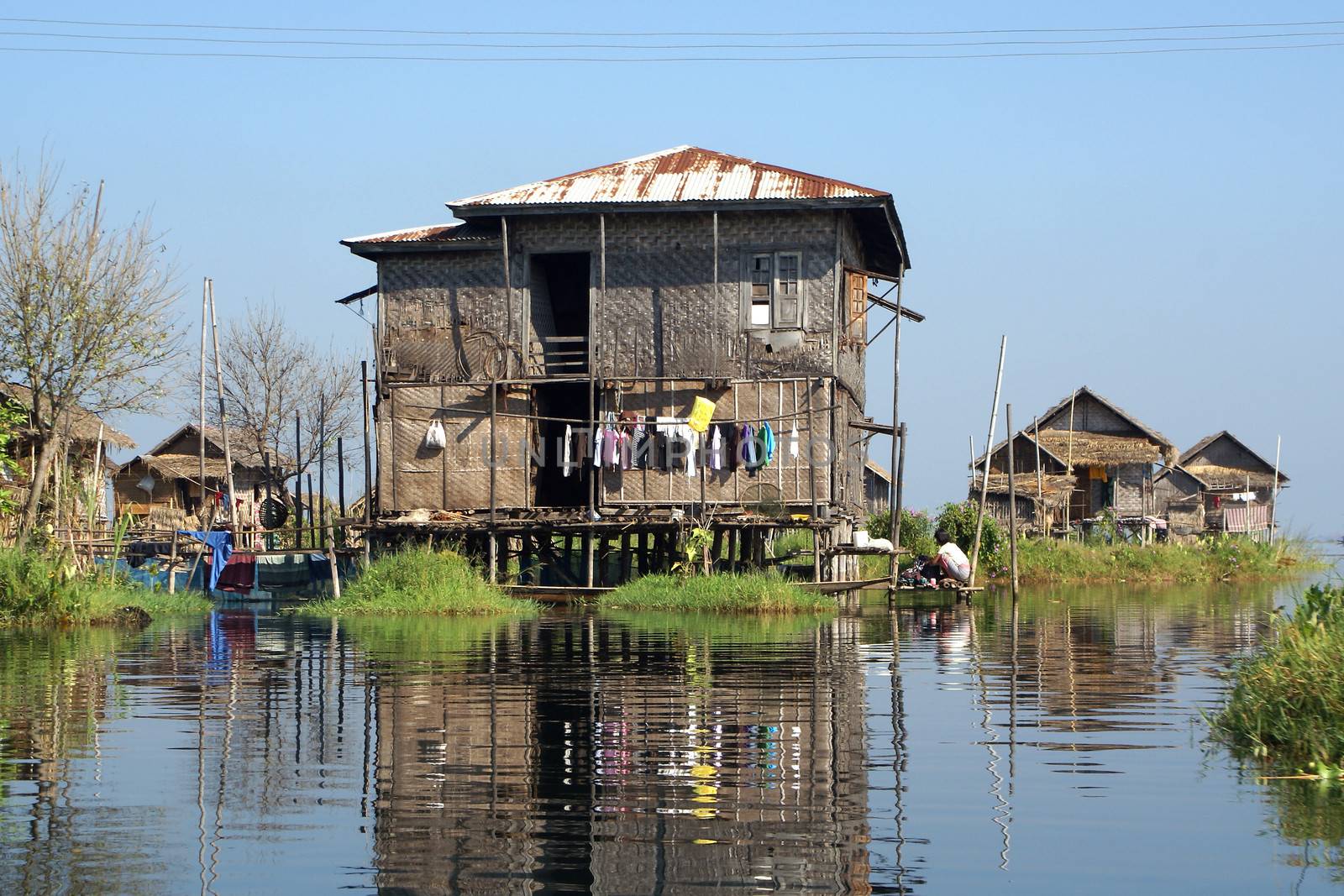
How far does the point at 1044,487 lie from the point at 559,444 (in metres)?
21.5

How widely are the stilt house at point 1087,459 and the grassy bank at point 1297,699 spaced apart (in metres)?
35.2

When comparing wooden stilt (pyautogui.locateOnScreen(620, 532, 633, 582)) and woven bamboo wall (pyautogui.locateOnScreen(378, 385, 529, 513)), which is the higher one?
woven bamboo wall (pyautogui.locateOnScreen(378, 385, 529, 513))

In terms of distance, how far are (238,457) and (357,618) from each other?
27219 mm

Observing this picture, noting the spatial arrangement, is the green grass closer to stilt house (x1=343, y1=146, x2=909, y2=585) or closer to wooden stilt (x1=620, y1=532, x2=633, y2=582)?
stilt house (x1=343, y1=146, x2=909, y2=585)

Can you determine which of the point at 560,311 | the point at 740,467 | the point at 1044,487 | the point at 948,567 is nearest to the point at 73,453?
the point at 560,311

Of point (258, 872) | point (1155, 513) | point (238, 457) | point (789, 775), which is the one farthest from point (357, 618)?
point (1155, 513)

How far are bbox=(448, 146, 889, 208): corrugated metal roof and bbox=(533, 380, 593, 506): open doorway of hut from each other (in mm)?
3355

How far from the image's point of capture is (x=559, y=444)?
89.5 ft

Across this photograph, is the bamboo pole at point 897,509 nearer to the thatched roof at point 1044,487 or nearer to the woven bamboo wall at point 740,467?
the woven bamboo wall at point 740,467

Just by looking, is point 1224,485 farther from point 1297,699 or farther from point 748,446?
point 1297,699

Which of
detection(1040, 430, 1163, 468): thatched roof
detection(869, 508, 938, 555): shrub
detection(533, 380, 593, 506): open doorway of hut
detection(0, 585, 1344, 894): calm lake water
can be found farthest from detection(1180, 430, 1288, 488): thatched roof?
detection(0, 585, 1344, 894): calm lake water

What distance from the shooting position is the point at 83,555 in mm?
22500

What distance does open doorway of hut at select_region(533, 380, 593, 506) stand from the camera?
27.1m

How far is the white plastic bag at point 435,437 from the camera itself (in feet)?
87.6
